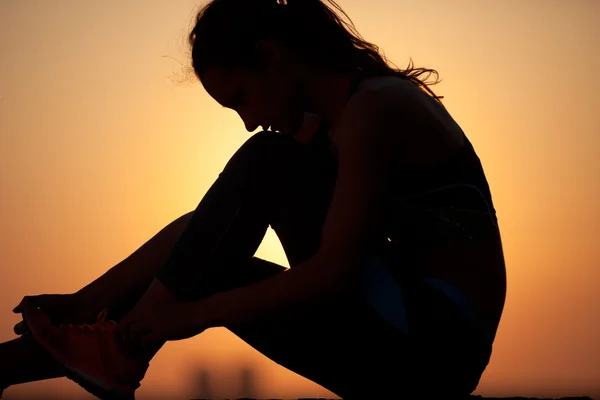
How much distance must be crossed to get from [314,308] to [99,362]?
2.50 feet

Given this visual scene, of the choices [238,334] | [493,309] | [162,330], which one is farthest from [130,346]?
[493,309]

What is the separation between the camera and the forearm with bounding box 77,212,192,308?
311 centimetres

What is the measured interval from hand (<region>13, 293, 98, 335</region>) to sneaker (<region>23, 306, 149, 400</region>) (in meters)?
0.24

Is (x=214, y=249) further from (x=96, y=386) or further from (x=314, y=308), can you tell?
(x=96, y=386)

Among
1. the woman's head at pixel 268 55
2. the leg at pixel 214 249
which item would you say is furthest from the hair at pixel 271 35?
the leg at pixel 214 249

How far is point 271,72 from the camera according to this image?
112 inches

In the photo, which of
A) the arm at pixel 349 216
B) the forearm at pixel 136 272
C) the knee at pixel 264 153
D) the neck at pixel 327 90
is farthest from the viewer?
the forearm at pixel 136 272

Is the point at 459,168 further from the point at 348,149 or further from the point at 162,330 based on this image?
the point at 162,330

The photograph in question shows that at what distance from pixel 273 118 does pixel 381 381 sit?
92 cm

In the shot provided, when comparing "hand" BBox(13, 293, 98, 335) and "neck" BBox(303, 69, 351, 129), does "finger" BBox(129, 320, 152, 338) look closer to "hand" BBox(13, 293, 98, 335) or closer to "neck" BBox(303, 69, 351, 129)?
"hand" BBox(13, 293, 98, 335)

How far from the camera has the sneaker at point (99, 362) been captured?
2.79 metres

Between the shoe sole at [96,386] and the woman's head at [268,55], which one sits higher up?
the woman's head at [268,55]

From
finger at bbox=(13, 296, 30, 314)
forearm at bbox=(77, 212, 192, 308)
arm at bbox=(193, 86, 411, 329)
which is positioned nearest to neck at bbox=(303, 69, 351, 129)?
arm at bbox=(193, 86, 411, 329)

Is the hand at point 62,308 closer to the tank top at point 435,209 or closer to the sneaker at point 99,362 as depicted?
the sneaker at point 99,362
